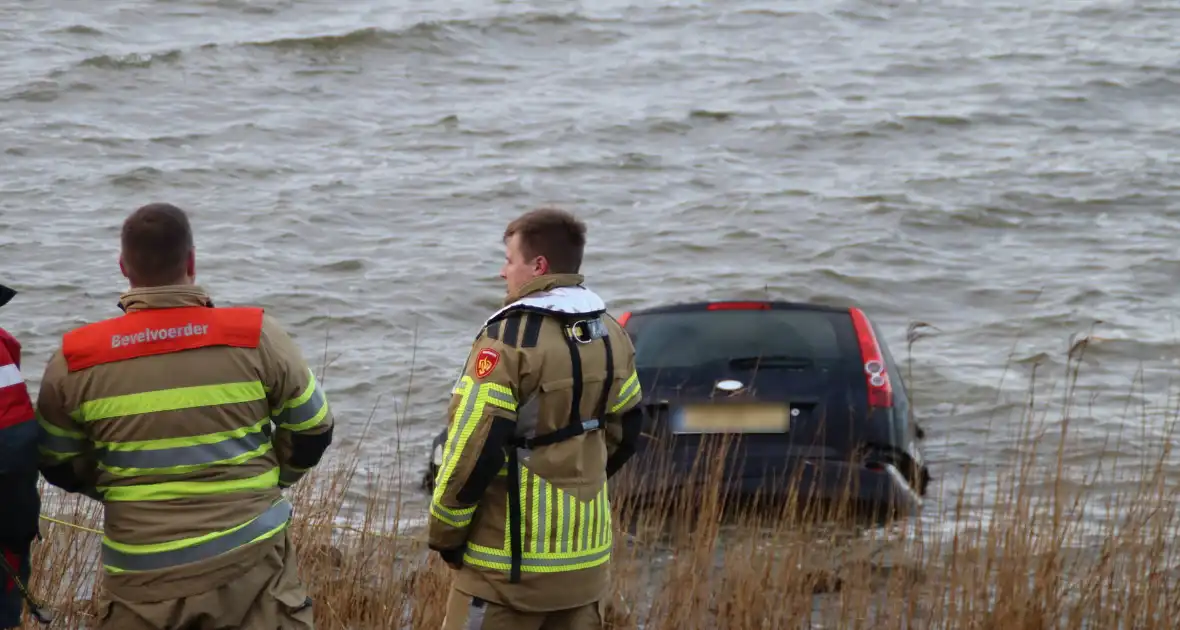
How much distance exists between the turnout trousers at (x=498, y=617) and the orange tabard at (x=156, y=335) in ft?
2.94

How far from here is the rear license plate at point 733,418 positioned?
7.96m

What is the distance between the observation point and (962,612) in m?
5.41

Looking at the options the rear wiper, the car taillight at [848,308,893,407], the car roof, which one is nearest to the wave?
the car roof

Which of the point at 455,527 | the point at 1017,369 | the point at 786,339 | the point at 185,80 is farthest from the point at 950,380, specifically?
the point at 185,80

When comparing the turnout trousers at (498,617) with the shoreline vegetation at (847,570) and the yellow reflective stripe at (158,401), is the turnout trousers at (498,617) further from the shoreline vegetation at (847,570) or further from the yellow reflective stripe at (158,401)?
the shoreline vegetation at (847,570)

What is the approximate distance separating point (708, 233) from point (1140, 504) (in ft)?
46.9

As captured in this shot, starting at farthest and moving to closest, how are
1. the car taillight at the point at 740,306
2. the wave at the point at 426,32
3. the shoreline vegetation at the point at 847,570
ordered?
1. the wave at the point at 426,32
2. the car taillight at the point at 740,306
3. the shoreline vegetation at the point at 847,570

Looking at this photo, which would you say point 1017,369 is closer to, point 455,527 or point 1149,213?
point 1149,213

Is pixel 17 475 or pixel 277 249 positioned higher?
pixel 17 475

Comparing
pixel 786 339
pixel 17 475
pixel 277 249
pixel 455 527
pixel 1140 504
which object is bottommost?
pixel 277 249

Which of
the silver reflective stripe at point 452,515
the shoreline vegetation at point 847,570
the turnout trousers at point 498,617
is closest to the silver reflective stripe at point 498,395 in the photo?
the silver reflective stripe at point 452,515

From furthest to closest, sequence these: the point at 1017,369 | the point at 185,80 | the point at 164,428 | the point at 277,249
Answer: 1. the point at 185,80
2. the point at 277,249
3. the point at 1017,369
4. the point at 164,428

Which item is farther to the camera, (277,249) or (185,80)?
(185,80)

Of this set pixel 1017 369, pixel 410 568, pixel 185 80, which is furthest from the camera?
pixel 185 80
